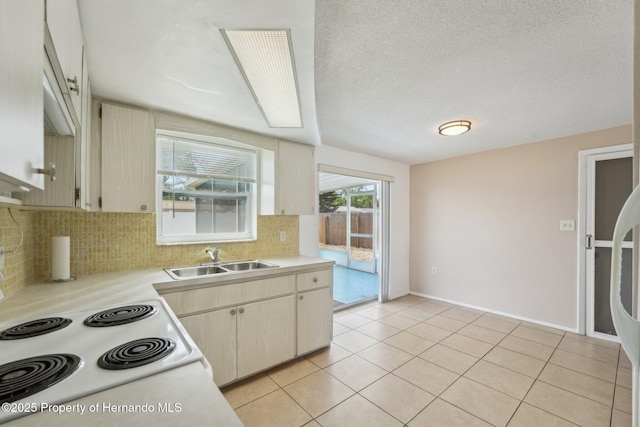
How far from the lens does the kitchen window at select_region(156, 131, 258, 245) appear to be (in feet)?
7.93

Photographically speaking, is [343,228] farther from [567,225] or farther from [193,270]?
[193,270]

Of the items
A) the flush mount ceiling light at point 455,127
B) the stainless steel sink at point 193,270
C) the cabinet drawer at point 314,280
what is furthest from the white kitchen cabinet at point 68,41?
the flush mount ceiling light at point 455,127

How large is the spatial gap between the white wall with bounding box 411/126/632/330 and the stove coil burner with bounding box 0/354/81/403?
4.29m

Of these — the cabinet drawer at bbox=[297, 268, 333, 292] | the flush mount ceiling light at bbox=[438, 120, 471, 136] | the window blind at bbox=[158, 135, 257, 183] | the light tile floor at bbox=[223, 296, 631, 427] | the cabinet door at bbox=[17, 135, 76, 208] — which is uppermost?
the flush mount ceiling light at bbox=[438, 120, 471, 136]

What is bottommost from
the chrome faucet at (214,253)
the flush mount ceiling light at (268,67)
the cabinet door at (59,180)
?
the chrome faucet at (214,253)

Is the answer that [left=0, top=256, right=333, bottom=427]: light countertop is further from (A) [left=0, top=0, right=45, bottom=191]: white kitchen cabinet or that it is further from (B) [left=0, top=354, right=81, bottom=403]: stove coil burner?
(A) [left=0, top=0, right=45, bottom=191]: white kitchen cabinet

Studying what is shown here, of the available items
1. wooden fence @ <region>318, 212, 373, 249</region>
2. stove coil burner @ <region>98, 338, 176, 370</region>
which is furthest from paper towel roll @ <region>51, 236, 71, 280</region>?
wooden fence @ <region>318, 212, 373, 249</region>

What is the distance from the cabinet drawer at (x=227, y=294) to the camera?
1809mm

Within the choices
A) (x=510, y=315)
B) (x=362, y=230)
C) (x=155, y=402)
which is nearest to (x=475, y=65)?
(x=155, y=402)

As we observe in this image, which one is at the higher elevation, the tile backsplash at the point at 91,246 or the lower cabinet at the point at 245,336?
the tile backsplash at the point at 91,246

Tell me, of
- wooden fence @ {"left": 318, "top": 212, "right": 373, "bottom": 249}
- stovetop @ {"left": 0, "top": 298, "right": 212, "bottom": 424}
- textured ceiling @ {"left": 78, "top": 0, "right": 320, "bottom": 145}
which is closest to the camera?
stovetop @ {"left": 0, "top": 298, "right": 212, "bottom": 424}

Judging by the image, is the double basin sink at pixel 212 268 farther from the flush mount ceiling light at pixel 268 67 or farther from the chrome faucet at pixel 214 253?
the flush mount ceiling light at pixel 268 67

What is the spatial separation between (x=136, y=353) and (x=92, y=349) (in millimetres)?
183

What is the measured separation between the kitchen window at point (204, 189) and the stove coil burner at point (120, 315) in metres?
1.23
